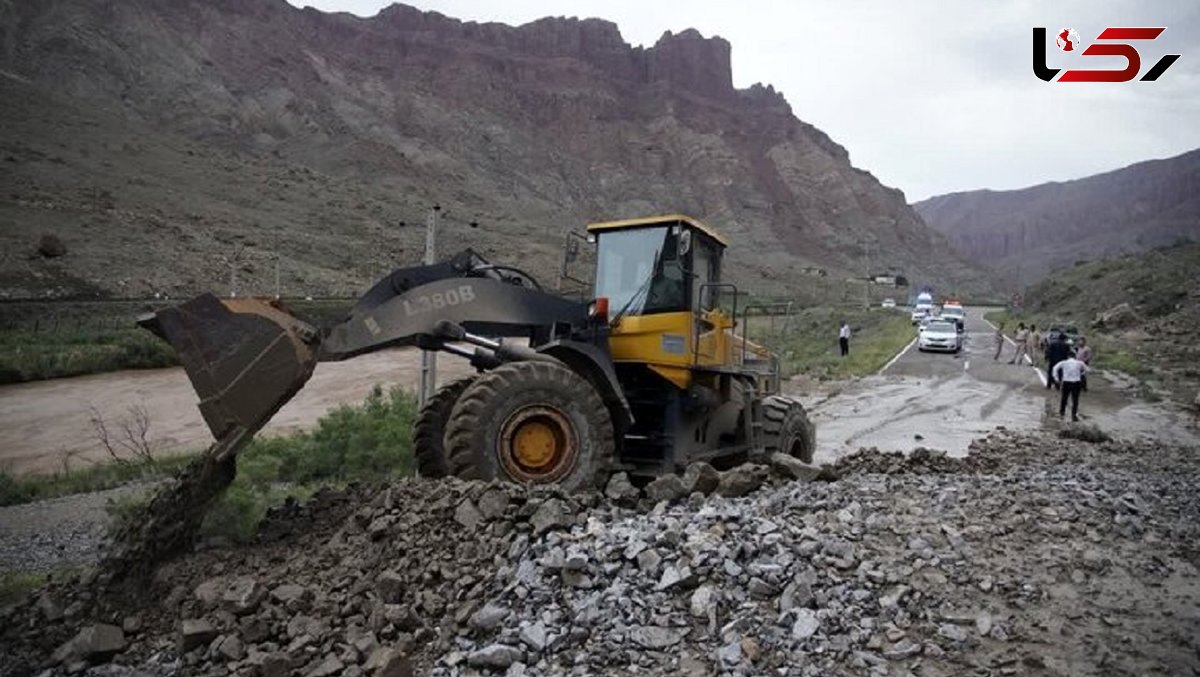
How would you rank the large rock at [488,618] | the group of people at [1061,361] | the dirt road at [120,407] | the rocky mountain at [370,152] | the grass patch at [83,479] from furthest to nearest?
the rocky mountain at [370,152]
the group of people at [1061,361]
the dirt road at [120,407]
the grass patch at [83,479]
the large rock at [488,618]

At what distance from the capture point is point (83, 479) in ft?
47.0

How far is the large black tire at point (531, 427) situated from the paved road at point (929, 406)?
31.5 ft

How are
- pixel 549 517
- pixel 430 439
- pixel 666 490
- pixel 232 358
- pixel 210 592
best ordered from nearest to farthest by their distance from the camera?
pixel 210 592 < pixel 549 517 < pixel 232 358 < pixel 666 490 < pixel 430 439

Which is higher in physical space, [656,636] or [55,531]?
[656,636]

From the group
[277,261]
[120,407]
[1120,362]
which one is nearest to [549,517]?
[120,407]

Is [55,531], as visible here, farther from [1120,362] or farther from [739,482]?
[1120,362]

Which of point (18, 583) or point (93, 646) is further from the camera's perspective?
point (18, 583)

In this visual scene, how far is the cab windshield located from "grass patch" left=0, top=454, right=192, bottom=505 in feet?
28.8

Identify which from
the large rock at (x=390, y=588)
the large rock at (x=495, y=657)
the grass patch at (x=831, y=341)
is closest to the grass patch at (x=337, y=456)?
the large rock at (x=390, y=588)

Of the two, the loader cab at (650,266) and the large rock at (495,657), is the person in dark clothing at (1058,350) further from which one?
the large rock at (495,657)

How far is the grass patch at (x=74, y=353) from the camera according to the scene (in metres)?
25.5

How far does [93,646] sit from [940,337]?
36.3 metres

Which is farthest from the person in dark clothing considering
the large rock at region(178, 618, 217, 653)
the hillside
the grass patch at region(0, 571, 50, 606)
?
the grass patch at region(0, 571, 50, 606)

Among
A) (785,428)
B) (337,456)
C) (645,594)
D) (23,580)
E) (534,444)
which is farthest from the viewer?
(337,456)
